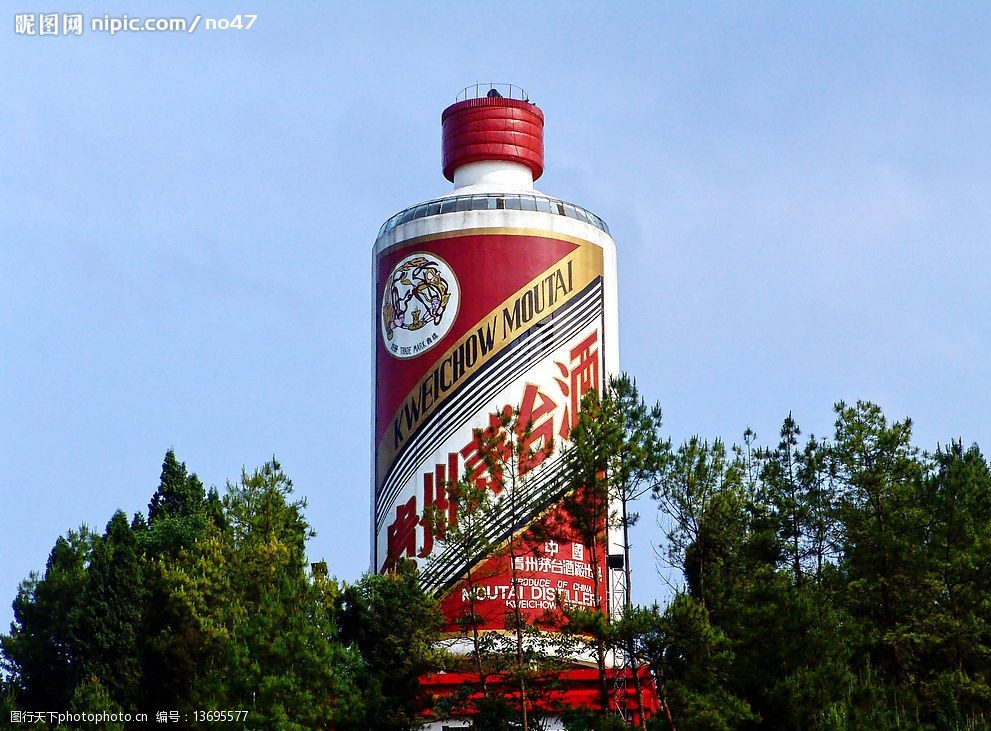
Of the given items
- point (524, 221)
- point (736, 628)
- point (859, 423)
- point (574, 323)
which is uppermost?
point (524, 221)

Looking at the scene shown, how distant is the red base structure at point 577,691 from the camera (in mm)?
37438

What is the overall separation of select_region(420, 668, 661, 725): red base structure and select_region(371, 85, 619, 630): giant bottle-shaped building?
2644mm

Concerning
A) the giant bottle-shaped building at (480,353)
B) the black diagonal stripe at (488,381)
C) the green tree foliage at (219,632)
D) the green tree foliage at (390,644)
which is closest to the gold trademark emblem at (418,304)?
the giant bottle-shaped building at (480,353)

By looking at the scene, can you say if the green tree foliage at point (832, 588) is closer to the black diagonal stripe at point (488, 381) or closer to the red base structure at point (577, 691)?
the red base structure at point (577, 691)

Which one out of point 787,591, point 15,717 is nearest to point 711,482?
point 787,591

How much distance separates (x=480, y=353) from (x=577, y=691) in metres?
12.0

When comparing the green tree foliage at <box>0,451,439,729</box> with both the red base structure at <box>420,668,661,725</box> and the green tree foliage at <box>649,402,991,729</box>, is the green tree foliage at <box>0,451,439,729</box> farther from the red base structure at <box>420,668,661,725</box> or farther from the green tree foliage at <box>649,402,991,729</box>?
the green tree foliage at <box>649,402,991,729</box>

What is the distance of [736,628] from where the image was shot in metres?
36.3

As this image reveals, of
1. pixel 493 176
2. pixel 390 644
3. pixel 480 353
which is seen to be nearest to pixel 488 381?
pixel 480 353

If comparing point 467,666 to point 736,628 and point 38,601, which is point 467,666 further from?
point 38,601

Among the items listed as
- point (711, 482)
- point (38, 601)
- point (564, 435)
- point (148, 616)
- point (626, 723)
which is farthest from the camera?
Answer: point (564, 435)

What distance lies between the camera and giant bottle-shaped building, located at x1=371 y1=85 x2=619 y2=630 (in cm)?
4825

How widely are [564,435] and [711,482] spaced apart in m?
Answer: 11.4

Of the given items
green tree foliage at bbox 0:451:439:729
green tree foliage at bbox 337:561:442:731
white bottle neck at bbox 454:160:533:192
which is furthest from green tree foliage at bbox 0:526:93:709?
white bottle neck at bbox 454:160:533:192
